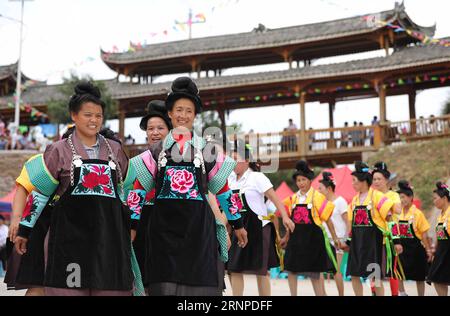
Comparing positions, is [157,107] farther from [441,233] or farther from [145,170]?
[441,233]

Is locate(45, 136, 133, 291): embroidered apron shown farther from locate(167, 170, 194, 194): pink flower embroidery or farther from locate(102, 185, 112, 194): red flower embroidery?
locate(167, 170, 194, 194): pink flower embroidery

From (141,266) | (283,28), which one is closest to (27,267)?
(141,266)

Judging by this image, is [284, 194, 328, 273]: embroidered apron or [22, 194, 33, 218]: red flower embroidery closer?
[22, 194, 33, 218]: red flower embroidery

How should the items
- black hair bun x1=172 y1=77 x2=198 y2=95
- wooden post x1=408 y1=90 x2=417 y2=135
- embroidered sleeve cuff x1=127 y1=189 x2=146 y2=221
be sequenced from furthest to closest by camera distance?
wooden post x1=408 y1=90 x2=417 y2=135
black hair bun x1=172 y1=77 x2=198 y2=95
embroidered sleeve cuff x1=127 y1=189 x2=146 y2=221

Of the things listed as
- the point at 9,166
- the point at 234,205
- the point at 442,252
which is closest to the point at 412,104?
the point at 9,166

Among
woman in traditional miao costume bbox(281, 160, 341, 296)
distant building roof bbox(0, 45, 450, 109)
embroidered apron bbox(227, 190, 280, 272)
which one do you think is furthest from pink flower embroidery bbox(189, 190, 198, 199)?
distant building roof bbox(0, 45, 450, 109)

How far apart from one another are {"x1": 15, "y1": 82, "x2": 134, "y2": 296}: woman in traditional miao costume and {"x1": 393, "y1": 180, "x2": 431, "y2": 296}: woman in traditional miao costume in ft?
19.6

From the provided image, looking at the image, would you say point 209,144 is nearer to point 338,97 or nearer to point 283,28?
point 338,97

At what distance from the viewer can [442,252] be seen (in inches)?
318

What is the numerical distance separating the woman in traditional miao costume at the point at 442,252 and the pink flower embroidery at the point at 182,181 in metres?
5.10

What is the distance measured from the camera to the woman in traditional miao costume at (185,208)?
383 cm

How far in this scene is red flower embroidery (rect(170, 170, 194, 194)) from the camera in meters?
3.93

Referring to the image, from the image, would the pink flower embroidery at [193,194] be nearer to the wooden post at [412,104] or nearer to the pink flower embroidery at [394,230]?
the pink flower embroidery at [394,230]

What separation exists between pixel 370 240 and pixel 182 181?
432cm
